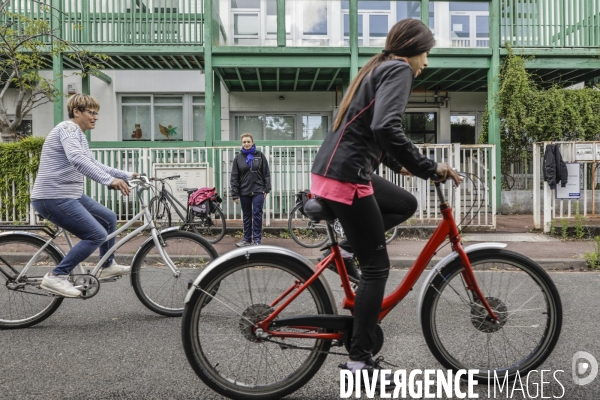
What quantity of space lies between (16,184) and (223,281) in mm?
9880

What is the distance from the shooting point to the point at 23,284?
4109 millimetres

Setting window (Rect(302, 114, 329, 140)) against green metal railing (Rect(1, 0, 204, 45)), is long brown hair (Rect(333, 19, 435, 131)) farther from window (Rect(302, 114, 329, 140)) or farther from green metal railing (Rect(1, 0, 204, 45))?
window (Rect(302, 114, 329, 140))

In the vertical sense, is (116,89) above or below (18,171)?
above

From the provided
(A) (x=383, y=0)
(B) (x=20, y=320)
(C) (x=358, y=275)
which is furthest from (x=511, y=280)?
(A) (x=383, y=0)

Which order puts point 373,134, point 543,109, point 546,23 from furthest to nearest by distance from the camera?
point 546,23, point 543,109, point 373,134

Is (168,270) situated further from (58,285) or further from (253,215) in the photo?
(253,215)

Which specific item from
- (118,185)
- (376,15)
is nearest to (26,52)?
(376,15)

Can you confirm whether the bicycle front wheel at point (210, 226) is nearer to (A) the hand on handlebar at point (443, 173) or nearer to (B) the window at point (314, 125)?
(A) the hand on handlebar at point (443, 173)

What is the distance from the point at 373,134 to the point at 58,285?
2.80 m

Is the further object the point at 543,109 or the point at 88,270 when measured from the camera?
the point at 543,109

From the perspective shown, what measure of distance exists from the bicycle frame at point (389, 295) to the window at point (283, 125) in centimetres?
1438

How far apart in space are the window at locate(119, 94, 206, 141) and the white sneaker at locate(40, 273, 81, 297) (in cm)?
1296

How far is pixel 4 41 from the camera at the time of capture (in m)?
11.2

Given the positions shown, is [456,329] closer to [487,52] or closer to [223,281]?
[223,281]
